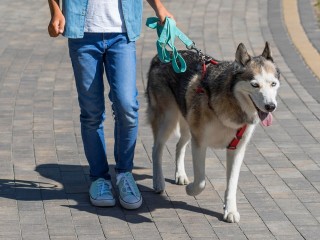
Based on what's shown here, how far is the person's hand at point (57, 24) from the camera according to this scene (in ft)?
20.3

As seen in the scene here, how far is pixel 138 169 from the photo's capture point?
744 cm

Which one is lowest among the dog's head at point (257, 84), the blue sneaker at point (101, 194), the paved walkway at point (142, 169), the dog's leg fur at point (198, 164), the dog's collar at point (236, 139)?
the paved walkway at point (142, 169)

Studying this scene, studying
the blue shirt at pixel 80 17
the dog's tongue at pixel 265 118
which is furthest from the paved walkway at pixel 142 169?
the blue shirt at pixel 80 17

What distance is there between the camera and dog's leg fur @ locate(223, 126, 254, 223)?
629 centimetres

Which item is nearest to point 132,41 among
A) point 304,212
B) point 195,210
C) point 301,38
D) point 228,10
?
point 195,210

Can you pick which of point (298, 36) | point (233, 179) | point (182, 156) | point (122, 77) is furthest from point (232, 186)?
point (298, 36)

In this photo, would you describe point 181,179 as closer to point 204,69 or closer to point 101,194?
point 101,194

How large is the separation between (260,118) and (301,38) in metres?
6.42

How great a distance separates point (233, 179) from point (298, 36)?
6.27 metres

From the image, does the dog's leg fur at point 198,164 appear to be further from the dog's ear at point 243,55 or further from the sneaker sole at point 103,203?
the dog's ear at point 243,55

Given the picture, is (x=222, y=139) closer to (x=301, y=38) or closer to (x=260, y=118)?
(x=260, y=118)

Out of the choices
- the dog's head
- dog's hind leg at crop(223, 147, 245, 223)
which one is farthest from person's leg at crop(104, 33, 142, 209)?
the dog's head

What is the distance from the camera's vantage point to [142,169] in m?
7.44

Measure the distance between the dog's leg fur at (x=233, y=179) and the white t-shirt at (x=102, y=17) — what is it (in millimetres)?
1172
